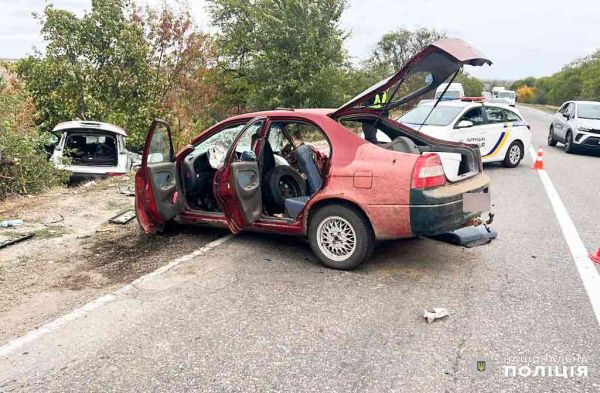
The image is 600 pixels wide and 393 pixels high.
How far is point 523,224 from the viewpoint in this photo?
6.50 m

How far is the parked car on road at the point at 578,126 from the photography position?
14.8 metres

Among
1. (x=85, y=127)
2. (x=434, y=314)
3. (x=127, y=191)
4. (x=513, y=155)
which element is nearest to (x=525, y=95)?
(x=513, y=155)

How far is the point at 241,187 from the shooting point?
5.02m

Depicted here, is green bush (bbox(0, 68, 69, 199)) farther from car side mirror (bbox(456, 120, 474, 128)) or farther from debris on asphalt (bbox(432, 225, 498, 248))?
car side mirror (bbox(456, 120, 474, 128))

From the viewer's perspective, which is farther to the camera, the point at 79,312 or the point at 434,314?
the point at 79,312

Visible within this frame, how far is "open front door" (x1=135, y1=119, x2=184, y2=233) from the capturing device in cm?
541

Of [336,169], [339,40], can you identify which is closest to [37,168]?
[336,169]

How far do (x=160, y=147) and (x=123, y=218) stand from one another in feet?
5.13

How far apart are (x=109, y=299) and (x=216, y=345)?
127cm

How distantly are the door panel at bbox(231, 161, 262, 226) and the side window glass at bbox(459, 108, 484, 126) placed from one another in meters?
6.99

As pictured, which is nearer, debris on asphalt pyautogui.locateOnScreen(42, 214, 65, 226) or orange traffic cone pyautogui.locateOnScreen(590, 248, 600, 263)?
orange traffic cone pyautogui.locateOnScreen(590, 248, 600, 263)

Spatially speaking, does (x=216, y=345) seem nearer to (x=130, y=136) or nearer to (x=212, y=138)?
(x=212, y=138)

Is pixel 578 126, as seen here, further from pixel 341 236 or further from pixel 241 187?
pixel 241 187

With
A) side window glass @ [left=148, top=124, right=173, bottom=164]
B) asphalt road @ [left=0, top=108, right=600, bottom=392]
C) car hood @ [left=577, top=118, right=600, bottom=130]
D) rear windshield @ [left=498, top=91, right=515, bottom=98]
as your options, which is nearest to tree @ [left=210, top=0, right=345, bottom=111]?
car hood @ [left=577, top=118, right=600, bottom=130]
